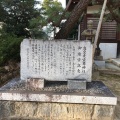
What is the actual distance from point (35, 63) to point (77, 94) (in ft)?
3.40

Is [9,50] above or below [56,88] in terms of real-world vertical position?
above

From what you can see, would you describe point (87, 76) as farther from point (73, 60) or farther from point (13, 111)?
point (13, 111)

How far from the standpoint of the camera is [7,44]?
6773 mm

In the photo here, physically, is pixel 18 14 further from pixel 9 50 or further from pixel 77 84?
pixel 77 84

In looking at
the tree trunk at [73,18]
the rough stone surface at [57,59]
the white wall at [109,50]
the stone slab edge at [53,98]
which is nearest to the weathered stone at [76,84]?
the rough stone surface at [57,59]

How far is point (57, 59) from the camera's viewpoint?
4062 millimetres

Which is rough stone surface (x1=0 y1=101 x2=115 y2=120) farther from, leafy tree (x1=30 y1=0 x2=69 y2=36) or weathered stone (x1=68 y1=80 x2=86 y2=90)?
leafy tree (x1=30 y1=0 x2=69 y2=36)

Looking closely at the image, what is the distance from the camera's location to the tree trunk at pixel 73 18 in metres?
5.41

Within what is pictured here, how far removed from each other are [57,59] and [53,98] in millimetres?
798

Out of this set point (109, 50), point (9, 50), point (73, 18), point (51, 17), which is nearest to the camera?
point (51, 17)

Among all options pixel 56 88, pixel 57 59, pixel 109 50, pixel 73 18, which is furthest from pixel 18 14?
pixel 56 88

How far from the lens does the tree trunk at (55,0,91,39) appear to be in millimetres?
5409

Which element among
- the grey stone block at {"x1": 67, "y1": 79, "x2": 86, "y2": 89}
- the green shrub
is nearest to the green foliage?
the green shrub

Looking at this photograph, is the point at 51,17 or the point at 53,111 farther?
the point at 51,17
